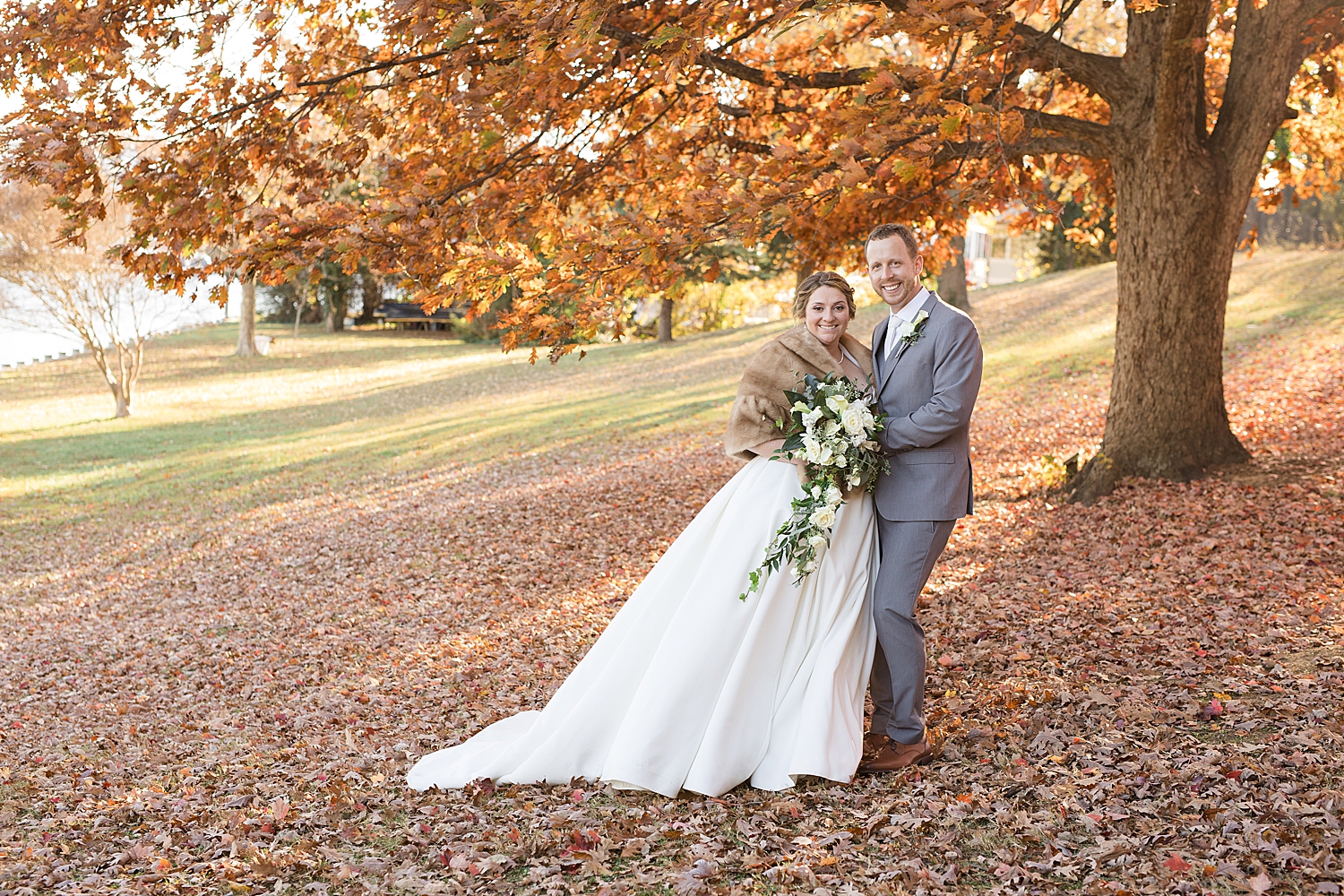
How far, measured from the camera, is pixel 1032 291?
2827 centimetres

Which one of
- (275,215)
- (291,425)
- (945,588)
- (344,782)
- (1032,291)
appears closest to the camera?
(344,782)

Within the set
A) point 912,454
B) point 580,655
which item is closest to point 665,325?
point 580,655

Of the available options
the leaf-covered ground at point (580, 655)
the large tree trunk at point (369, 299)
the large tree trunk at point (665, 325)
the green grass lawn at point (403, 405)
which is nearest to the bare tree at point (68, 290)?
the green grass lawn at point (403, 405)

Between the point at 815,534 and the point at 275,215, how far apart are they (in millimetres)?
5065

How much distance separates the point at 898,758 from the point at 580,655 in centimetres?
344

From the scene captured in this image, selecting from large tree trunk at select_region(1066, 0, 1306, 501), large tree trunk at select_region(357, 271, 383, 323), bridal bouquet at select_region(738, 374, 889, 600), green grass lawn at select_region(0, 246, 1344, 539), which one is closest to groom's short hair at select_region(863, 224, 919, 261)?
bridal bouquet at select_region(738, 374, 889, 600)

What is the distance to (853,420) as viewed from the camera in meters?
4.49

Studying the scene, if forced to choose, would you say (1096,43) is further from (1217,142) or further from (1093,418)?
(1217,142)

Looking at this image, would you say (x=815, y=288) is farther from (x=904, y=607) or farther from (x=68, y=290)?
(x=68, y=290)

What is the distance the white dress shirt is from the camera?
15.4 ft

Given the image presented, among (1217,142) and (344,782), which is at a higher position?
(1217,142)

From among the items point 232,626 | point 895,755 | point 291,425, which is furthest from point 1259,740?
point 291,425

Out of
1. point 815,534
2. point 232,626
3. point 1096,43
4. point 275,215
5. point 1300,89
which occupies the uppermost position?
point 1096,43

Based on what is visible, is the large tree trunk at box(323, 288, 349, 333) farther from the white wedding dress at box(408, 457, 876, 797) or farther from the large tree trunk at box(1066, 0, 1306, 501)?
the white wedding dress at box(408, 457, 876, 797)
